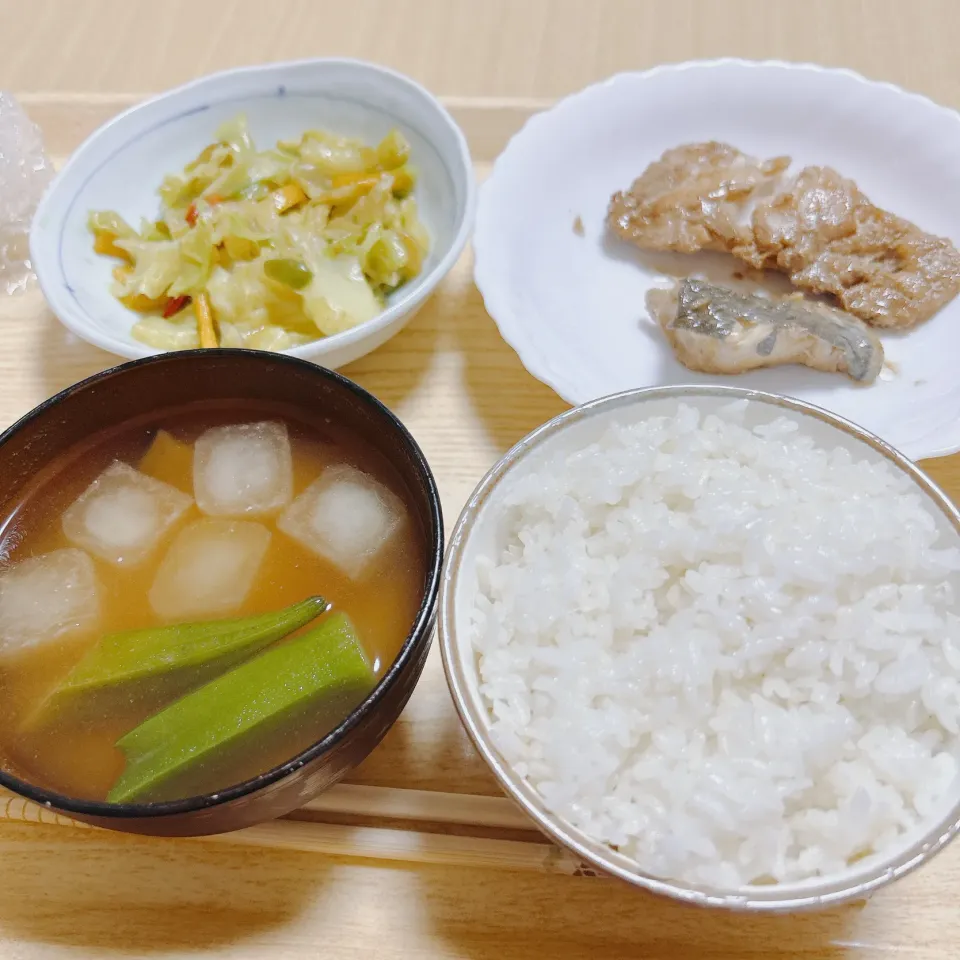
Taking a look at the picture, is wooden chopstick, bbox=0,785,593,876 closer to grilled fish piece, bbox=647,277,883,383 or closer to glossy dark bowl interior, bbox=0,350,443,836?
glossy dark bowl interior, bbox=0,350,443,836

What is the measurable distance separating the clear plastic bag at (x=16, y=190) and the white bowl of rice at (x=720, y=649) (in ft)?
4.90

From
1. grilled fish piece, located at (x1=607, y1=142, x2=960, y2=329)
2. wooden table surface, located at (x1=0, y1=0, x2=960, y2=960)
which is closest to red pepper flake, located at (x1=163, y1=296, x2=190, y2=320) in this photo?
wooden table surface, located at (x1=0, y1=0, x2=960, y2=960)

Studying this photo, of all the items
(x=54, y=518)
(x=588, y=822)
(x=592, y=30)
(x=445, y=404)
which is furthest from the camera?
(x=592, y=30)

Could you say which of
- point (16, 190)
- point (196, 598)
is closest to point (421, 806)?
point (196, 598)

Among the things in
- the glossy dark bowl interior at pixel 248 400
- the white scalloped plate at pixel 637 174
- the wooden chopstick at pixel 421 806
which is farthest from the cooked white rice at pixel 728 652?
the white scalloped plate at pixel 637 174

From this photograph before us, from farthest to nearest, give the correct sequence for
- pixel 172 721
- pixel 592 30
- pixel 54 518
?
pixel 592 30 → pixel 54 518 → pixel 172 721

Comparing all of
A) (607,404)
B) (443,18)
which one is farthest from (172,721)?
(443,18)

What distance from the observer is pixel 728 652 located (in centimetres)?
105

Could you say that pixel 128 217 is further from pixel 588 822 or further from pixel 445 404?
pixel 588 822

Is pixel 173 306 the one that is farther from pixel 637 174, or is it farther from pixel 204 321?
pixel 637 174

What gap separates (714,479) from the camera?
1152 millimetres

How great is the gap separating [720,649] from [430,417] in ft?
2.87

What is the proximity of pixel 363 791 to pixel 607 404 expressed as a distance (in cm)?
69

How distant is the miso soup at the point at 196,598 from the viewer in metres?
1.10
